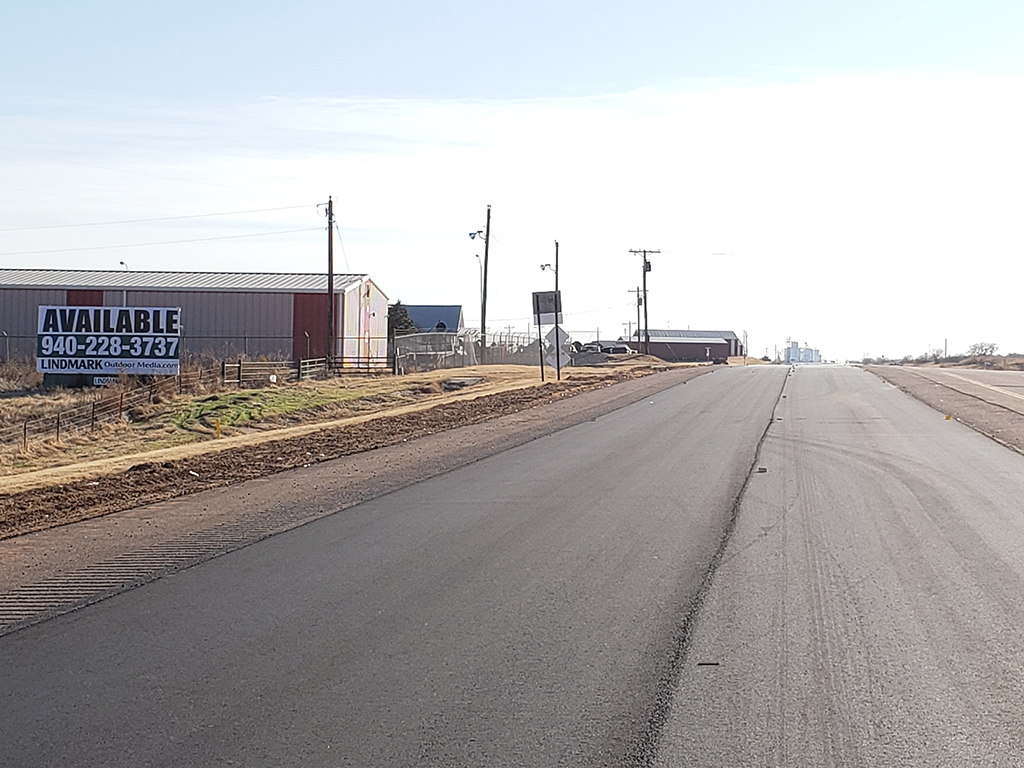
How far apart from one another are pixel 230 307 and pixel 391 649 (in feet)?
183

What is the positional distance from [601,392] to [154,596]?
104 feet

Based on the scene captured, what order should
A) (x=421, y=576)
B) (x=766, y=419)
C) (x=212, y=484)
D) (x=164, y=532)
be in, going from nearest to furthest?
(x=421, y=576)
(x=164, y=532)
(x=212, y=484)
(x=766, y=419)

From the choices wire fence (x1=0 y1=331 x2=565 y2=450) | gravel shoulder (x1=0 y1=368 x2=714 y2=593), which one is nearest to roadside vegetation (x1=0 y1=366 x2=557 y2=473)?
wire fence (x1=0 y1=331 x2=565 y2=450)

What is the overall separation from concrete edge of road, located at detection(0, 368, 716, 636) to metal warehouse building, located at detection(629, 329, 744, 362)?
101 m

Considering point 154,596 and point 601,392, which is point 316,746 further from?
point 601,392

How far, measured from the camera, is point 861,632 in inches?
295

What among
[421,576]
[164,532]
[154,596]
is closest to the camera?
[154,596]

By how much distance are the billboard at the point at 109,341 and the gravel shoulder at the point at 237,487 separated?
41.7ft

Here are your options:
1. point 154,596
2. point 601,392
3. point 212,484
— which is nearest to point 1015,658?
point 154,596

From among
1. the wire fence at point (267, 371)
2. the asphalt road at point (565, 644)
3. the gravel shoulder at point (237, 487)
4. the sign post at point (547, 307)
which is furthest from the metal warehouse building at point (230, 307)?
the asphalt road at point (565, 644)

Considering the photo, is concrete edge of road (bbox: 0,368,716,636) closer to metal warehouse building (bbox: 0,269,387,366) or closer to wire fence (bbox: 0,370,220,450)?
wire fence (bbox: 0,370,220,450)

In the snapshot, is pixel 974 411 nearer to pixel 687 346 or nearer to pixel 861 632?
pixel 861 632

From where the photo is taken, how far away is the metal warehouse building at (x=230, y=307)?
5984 cm

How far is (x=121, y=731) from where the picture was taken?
5.69m
